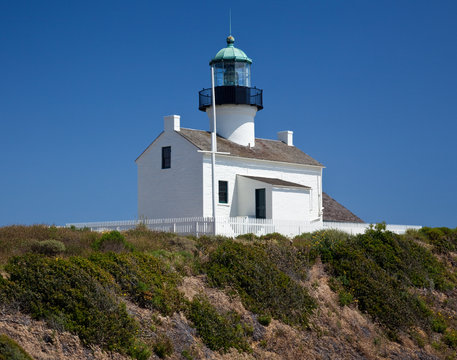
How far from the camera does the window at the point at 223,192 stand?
29.8 metres

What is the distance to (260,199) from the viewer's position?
29.9 metres

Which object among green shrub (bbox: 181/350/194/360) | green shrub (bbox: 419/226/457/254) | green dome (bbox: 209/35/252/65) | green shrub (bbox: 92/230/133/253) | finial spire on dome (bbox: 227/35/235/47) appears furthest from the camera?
finial spire on dome (bbox: 227/35/235/47)

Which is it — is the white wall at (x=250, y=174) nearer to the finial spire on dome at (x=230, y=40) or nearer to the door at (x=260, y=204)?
the door at (x=260, y=204)

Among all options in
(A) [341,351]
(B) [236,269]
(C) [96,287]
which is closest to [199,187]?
(B) [236,269]

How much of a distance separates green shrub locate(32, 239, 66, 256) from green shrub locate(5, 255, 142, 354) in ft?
12.3

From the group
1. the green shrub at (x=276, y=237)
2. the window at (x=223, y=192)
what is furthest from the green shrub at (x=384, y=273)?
the window at (x=223, y=192)

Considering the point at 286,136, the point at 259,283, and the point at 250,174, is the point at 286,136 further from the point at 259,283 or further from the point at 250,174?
the point at 259,283

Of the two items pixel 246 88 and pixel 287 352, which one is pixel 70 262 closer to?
pixel 287 352

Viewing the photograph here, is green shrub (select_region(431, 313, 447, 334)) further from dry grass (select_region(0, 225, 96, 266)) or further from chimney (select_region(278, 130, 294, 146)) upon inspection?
chimney (select_region(278, 130, 294, 146))

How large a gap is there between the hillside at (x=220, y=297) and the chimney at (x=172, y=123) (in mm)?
7478

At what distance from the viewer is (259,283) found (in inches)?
→ 739

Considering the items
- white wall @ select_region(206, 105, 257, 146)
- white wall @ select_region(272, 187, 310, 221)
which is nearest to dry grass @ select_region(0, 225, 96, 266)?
white wall @ select_region(272, 187, 310, 221)

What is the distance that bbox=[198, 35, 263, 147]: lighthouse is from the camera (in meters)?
32.2

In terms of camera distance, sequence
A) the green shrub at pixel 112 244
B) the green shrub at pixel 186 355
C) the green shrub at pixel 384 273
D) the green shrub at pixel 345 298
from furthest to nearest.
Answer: the green shrub at pixel 384 273
the green shrub at pixel 345 298
the green shrub at pixel 112 244
the green shrub at pixel 186 355
